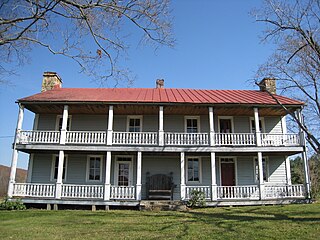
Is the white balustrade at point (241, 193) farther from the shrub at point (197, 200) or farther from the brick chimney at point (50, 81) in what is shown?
the brick chimney at point (50, 81)

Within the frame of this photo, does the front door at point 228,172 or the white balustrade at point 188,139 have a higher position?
the white balustrade at point 188,139

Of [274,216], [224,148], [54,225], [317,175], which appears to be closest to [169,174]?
[224,148]

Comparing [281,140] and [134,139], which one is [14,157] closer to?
[134,139]

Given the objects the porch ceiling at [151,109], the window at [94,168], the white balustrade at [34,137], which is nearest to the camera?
the white balustrade at [34,137]

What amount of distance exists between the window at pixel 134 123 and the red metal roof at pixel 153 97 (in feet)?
4.62

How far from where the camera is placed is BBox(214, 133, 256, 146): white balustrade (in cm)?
1581

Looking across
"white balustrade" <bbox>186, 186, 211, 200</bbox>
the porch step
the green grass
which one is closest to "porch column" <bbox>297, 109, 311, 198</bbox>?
the green grass

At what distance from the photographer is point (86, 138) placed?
15.6 metres

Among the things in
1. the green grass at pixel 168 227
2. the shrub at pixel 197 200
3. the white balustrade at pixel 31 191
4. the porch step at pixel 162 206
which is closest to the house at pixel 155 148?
the white balustrade at pixel 31 191

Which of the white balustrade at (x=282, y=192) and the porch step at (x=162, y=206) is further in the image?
the white balustrade at (x=282, y=192)

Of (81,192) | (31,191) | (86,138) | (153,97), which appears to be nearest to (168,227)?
(81,192)

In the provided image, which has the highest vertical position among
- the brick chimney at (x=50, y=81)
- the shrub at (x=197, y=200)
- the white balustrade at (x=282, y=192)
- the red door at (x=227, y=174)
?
the brick chimney at (x=50, y=81)

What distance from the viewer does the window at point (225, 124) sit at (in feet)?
58.4

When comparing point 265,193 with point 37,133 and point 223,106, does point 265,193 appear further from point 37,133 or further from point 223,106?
point 37,133
